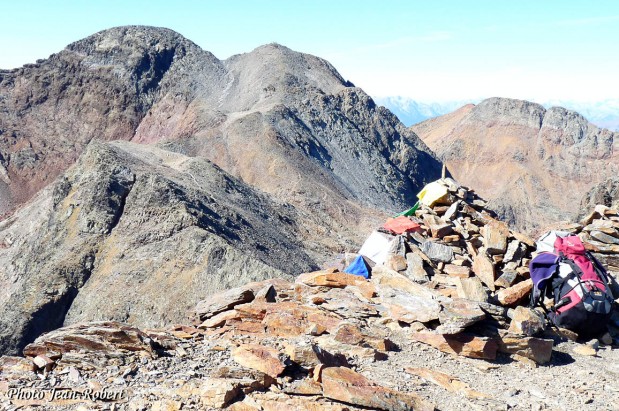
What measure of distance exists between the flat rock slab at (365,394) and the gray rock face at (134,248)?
14.7 metres

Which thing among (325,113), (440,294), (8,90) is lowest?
(440,294)

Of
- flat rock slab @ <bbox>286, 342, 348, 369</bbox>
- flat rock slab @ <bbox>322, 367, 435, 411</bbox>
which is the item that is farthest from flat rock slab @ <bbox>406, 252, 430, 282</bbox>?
flat rock slab @ <bbox>322, 367, 435, 411</bbox>

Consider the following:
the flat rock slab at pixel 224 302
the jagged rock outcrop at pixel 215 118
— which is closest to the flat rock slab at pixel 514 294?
the flat rock slab at pixel 224 302

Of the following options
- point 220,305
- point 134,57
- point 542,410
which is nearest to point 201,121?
point 134,57

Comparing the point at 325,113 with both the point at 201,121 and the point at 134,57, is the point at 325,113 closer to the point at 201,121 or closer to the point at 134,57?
the point at 201,121

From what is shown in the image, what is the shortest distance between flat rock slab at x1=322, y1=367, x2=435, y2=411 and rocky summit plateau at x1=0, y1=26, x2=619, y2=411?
25 millimetres

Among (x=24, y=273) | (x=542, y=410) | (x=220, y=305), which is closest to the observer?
(x=542, y=410)

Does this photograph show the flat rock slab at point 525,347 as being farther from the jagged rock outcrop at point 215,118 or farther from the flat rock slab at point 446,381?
the jagged rock outcrop at point 215,118

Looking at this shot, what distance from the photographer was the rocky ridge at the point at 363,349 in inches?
259

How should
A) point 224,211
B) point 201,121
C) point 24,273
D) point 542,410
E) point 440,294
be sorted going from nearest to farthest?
point 542,410, point 440,294, point 24,273, point 224,211, point 201,121

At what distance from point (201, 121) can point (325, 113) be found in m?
12.6

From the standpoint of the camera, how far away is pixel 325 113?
55.3 metres

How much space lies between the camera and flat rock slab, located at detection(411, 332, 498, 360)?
826cm

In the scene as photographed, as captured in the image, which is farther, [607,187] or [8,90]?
[8,90]
